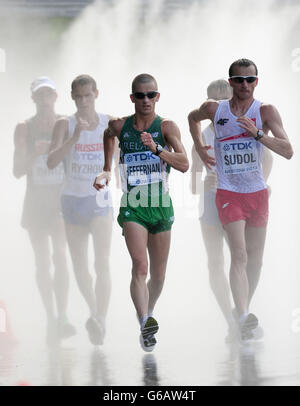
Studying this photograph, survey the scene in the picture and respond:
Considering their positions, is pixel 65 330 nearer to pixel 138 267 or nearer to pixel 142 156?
pixel 138 267

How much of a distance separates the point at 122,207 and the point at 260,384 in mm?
2177

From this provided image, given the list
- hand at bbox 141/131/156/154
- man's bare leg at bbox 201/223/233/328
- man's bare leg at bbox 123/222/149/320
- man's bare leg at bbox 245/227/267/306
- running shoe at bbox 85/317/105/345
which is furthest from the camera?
man's bare leg at bbox 201/223/233/328

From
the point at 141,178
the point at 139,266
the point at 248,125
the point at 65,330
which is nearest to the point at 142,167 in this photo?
the point at 141,178

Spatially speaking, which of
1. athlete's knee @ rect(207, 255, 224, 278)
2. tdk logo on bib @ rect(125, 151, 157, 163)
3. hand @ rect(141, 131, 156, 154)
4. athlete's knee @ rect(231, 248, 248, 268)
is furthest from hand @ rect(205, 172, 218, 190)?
hand @ rect(141, 131, 156, 154)

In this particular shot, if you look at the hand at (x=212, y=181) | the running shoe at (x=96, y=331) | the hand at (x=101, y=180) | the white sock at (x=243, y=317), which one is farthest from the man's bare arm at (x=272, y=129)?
the running shoe at (x=96, y=331)

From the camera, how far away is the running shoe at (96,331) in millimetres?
11953

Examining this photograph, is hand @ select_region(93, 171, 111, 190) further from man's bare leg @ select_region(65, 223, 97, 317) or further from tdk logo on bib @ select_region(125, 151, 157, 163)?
man's bare leg @ select_region(65, 223, 97, 317)

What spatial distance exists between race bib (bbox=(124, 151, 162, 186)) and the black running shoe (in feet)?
5.07

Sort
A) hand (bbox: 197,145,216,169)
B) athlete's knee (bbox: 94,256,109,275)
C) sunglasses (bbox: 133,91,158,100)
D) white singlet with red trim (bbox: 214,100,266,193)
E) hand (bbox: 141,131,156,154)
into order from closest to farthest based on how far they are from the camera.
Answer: hand (bbox: 141,131,156,154)
sunglasses (bbox: 133,91,158,100)
white singlet with red trim (bbox: 214,100,266,193)
hand (bbox: 197,145,216,169)
athlete's knee (bbox: 94,256,109,275)

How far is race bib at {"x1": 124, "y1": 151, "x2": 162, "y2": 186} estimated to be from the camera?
10367 millimetres

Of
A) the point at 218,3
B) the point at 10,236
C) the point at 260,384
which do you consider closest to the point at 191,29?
the point at 218,3

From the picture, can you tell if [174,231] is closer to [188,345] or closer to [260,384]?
[188,345]

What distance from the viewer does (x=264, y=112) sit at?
432 inches

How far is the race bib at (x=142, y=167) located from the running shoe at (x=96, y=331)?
2.07 m
